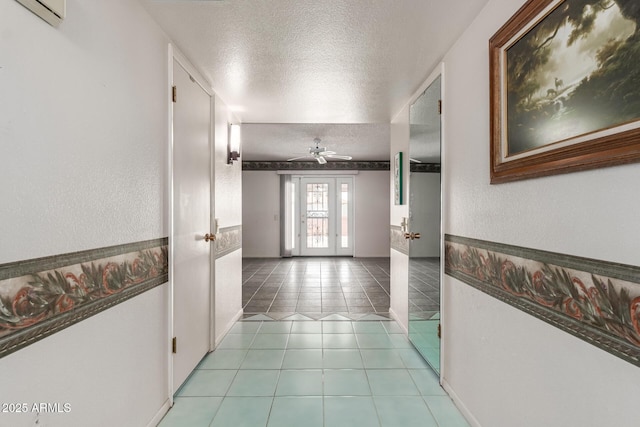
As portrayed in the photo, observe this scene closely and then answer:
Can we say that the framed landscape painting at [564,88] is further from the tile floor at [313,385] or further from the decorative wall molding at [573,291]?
the tile floor at [313,385]

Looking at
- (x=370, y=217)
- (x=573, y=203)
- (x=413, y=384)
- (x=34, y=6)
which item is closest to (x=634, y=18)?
(x=573, y=203)

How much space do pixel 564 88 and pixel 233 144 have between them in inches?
104

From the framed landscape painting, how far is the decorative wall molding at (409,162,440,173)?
0.83 metres

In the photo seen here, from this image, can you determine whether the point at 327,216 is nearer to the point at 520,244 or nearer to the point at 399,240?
the point at 399,240

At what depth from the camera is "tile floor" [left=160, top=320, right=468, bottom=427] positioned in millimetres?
1730

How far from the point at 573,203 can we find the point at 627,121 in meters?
0.28

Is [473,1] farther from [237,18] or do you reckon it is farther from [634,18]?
[237,18]

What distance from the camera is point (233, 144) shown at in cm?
302

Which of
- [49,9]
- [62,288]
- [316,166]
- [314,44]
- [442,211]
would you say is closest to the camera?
[49,9]

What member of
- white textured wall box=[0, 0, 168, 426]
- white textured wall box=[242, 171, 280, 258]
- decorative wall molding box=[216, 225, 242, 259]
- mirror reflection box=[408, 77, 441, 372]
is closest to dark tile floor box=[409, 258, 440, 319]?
mirror reflection box=[408, 77, 441, 372]

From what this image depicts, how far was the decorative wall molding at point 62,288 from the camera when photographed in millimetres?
870

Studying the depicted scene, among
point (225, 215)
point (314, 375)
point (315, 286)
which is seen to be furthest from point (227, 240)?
point (315, 286)

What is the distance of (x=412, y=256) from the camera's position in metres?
2.75

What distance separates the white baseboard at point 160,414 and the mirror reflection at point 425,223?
69.7 inches
